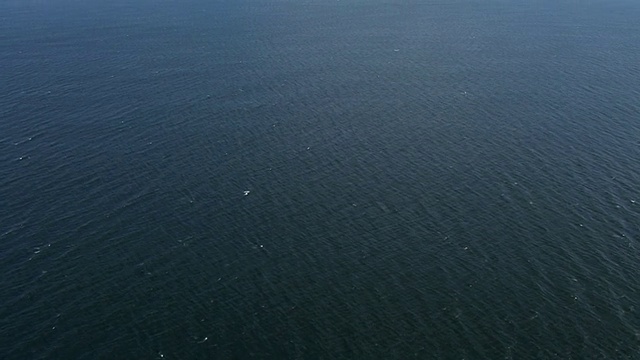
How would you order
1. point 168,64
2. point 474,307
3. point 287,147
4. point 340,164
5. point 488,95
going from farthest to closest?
point 168,64
point 488,95
point 287,147
point 340,164
point 474,307

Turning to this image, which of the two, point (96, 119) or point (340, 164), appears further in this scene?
point (96, 119)

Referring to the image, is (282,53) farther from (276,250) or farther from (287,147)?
(276,250)

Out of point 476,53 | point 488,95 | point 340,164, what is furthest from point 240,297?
point 476,53

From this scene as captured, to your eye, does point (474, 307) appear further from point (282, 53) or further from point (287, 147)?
point (282, 53)

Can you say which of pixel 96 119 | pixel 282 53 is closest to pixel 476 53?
pixel 282 53

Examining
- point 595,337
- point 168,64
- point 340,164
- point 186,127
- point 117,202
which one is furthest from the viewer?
point 168,64

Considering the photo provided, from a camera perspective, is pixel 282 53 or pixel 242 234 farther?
pixel 282 53
